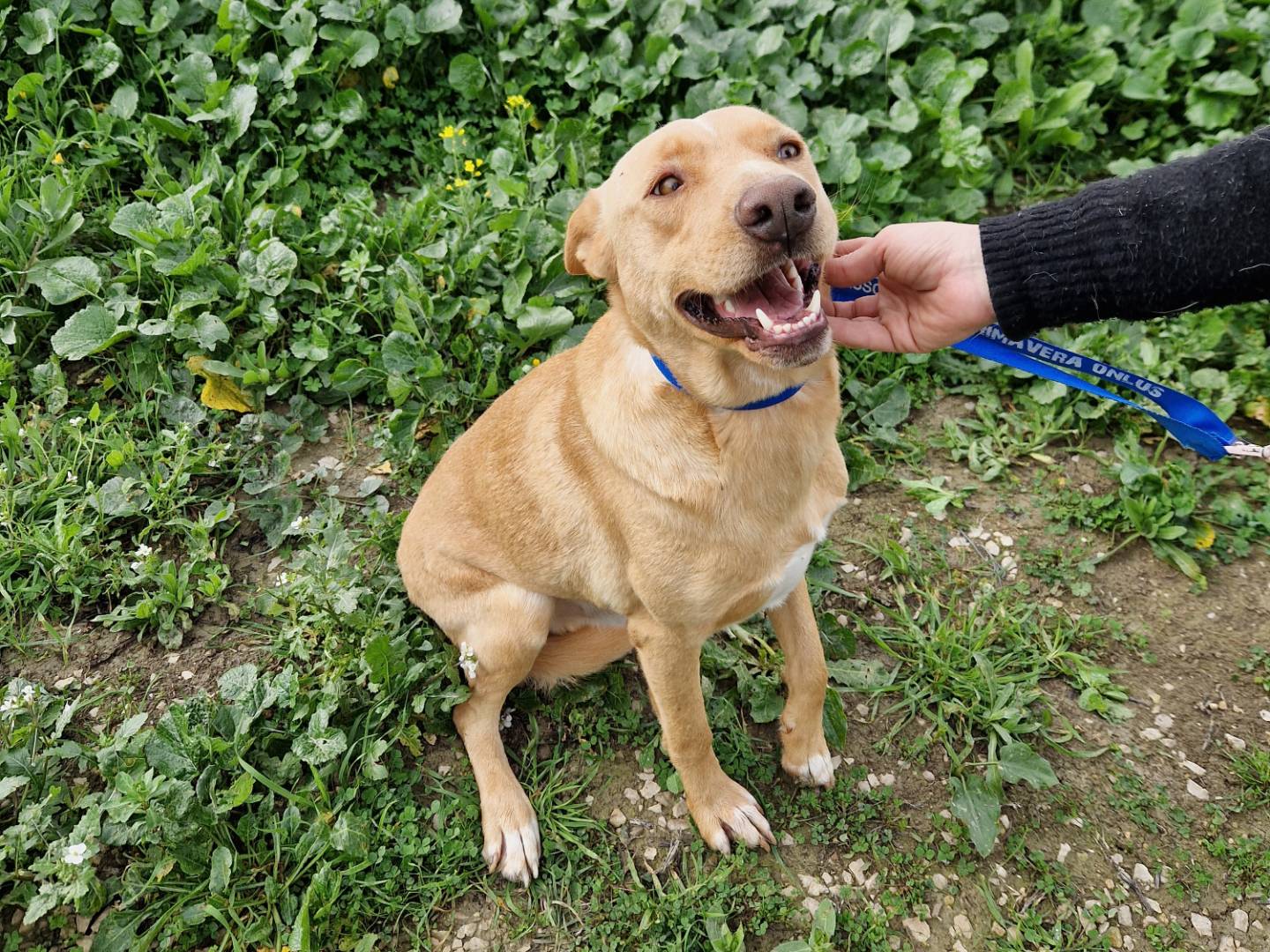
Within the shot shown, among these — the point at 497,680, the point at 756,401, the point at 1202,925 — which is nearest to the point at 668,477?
the point at 756,401

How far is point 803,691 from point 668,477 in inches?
39.6

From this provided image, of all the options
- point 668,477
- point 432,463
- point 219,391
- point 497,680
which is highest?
point 668,477

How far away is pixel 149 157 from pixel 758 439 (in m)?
3.55

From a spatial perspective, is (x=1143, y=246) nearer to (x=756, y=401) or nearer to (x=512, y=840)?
(x=756, y=401)

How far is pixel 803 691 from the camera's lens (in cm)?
296

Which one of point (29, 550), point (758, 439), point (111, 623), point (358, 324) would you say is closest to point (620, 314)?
point (758, 439)

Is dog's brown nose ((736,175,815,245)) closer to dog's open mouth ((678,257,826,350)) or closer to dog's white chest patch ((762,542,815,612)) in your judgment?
dog's open mouth ((678,257,826,350))

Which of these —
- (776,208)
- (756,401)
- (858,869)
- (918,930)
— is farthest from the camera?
(858,869)

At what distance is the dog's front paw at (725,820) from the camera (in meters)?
2.87

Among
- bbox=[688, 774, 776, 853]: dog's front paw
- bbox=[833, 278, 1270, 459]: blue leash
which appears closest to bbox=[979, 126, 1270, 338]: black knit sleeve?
bbox=[833, 278, 1270, 459]: blue leash

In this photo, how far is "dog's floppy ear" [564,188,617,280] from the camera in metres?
2.53

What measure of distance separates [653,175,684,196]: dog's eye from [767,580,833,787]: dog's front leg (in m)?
1.37

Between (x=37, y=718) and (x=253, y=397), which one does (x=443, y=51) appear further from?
(x=37, y=718)

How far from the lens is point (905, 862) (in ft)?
9.32
